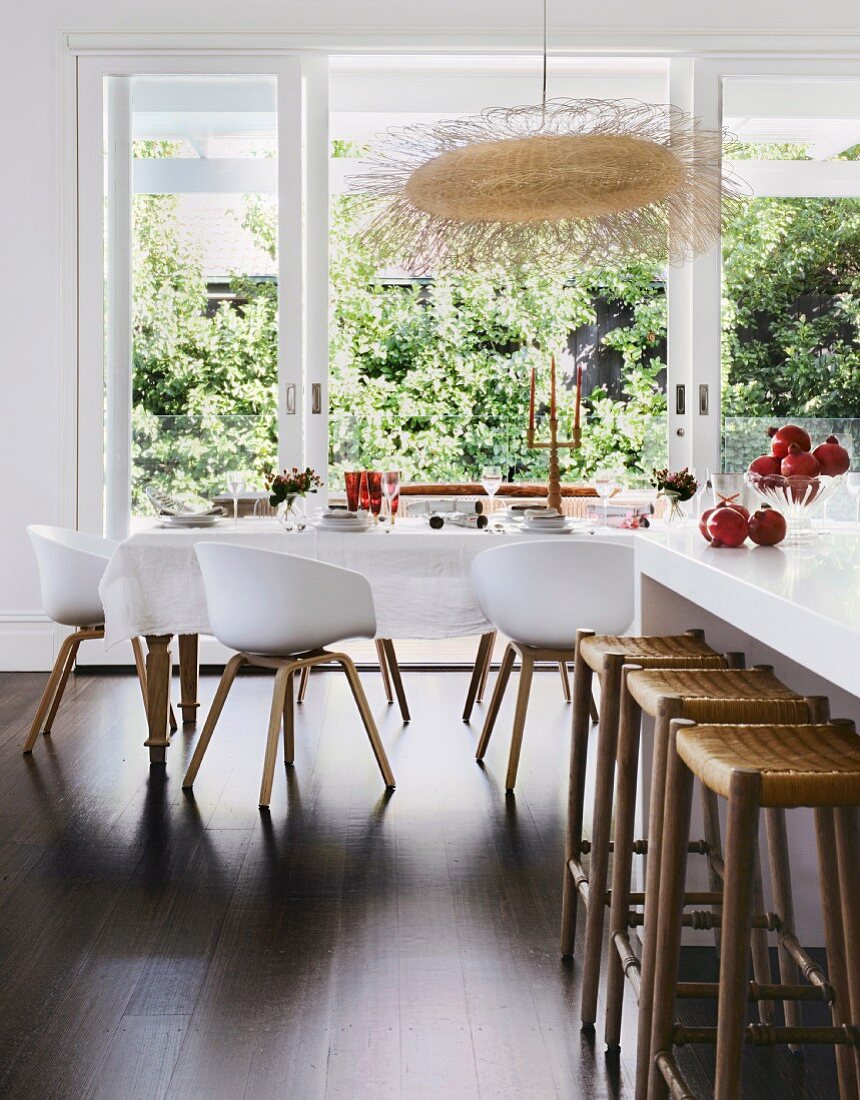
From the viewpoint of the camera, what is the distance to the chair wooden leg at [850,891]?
1.59m

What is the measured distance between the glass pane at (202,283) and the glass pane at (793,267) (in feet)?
6.99

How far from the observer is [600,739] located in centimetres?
207

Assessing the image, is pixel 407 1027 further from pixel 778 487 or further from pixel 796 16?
pixel 796 16

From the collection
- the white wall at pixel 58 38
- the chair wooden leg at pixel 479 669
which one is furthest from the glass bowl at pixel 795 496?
the white wall at pixel 58 38

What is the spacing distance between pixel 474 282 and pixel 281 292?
348 centimetres

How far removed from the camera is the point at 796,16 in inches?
210

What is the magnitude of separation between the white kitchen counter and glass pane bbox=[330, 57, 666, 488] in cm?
557

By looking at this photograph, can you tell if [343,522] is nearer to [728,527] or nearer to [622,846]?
[728,527]

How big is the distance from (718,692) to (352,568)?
199 cm

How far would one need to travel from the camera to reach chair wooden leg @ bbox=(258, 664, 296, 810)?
10.9ft

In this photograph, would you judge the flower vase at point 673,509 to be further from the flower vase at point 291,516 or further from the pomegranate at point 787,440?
the pomegranate at point 787,440

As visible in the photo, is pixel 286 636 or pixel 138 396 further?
pixel 138 396

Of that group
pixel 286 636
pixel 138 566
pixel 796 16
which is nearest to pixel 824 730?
pixel 286 636

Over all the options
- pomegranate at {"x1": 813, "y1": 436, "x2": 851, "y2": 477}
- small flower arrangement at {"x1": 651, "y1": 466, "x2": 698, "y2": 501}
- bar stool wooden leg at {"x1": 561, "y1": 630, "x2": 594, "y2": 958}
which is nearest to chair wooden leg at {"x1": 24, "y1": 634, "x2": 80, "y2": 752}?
small flower arrangement at {"x1": 651, "y1": 466, "x2": 698, "y2": 501}
